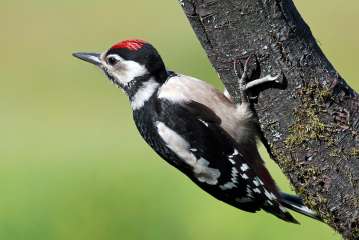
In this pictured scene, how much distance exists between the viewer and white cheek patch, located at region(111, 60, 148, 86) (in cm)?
540

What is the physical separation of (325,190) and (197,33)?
31.8 inches

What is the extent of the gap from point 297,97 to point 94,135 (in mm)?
10305

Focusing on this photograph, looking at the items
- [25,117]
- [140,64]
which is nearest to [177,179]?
[140,64]

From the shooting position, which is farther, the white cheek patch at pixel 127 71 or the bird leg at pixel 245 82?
the white cheek patch at pixel 127 71

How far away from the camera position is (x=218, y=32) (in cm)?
419

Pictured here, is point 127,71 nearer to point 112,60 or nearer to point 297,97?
point 112,60

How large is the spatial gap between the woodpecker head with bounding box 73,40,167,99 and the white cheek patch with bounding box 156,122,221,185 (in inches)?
10.4

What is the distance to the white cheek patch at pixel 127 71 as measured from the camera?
5.40m

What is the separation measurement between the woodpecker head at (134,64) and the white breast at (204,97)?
0.27 feet

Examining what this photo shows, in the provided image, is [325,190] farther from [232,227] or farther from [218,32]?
[232,227]

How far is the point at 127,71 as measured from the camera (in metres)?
5.50

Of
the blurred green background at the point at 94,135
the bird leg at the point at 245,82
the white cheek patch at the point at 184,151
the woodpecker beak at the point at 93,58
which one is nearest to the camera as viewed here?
the bird leg at the point at 245,82

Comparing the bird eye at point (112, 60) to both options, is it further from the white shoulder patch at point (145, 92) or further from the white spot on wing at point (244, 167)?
the white spot on wing at point (244, 167)

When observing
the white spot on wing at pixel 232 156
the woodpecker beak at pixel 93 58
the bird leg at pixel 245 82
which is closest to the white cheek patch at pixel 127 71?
the woodpecker beak at pixel 93 58
